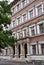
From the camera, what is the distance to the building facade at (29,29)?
36.2 metres

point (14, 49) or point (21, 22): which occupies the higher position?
point (21, 22)

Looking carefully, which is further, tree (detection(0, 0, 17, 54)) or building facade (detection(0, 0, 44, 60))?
building facade (detection(0, 0, 44, 60))

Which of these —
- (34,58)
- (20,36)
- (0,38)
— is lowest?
(34,58)

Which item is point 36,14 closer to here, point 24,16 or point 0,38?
point 24,16

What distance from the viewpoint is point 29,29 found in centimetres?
4012

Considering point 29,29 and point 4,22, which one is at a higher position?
point 29,29

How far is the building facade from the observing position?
3621 cm

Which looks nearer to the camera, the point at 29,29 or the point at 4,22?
the point at 4,22

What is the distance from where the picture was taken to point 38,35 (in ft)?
119

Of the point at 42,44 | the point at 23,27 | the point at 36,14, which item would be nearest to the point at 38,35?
the point at 42,44

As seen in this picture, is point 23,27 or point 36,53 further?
point 23,27

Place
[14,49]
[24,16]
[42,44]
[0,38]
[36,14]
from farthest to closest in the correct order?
[14,49] → [24,16] → [36,14] → [42,44] → [0,38]

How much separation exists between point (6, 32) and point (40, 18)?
1160 cm

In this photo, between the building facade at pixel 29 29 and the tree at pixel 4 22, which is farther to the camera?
the building facade at pixel 29 29
